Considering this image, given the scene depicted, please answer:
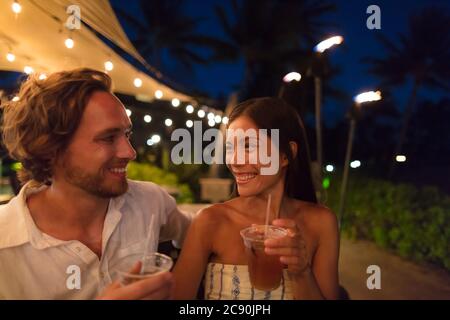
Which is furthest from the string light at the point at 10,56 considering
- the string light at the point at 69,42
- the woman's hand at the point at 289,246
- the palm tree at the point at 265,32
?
the palm tree at the point at 265,32

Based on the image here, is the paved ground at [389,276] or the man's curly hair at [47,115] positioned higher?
the man's curly hair at [47,115]

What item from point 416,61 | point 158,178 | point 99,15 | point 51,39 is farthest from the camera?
point 416,61

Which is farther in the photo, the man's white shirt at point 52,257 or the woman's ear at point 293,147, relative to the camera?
the woman's ear at point 293,147

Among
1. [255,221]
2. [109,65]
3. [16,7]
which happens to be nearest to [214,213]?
[255,221]

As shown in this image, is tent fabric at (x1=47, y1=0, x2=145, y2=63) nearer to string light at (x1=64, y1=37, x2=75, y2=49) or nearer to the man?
string light at (x1=64, y1=37, x2=75, y2=49)

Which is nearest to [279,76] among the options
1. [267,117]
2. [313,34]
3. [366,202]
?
[313,34]

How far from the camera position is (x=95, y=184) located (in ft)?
5.39

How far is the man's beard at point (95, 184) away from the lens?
1637 mm

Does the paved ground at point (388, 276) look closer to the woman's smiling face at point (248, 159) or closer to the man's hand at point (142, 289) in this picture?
the woman's smiling face at point (248, 159)

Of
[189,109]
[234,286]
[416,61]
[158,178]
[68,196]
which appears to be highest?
[416,61]

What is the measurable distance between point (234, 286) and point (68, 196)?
783mm

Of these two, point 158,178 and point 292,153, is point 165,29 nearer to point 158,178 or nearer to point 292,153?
point 158,178
